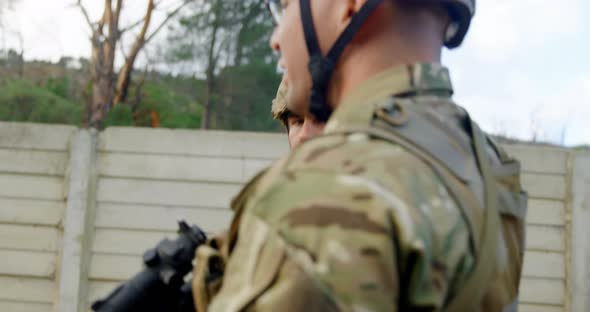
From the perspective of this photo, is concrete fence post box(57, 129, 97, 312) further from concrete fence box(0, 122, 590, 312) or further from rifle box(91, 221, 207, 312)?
rifle box(91, 221, 207, 312)

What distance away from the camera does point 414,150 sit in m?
1.06

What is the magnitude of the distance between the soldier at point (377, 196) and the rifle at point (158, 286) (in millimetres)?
140

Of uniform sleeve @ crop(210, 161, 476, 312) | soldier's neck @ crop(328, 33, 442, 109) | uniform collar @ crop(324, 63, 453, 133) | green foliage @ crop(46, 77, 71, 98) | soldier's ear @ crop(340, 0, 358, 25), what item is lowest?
green foliage @ crop(46, 77, 71, 98)

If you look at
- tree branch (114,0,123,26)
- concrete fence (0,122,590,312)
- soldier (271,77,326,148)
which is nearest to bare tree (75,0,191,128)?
tree branch (114,0,123,26)

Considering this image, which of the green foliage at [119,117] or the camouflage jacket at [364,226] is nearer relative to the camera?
the camouflage jacket at [364,226]

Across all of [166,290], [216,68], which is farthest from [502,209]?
[216,68]

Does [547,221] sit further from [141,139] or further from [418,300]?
[418,300]

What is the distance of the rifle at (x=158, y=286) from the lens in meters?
1.30

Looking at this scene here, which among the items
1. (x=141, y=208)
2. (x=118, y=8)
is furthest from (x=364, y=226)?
(x=118, y=8)

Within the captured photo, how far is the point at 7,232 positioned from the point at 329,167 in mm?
5191

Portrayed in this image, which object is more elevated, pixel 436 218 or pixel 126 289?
pixel 436 218

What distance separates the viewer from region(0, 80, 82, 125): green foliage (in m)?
10.4

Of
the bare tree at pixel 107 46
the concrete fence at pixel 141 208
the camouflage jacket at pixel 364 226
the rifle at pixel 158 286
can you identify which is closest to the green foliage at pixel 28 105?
the bare tree at pixel 107 46

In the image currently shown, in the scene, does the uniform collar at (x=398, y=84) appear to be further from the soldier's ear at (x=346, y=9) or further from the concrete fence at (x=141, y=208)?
the concrete fence at (x=141, y=208)
